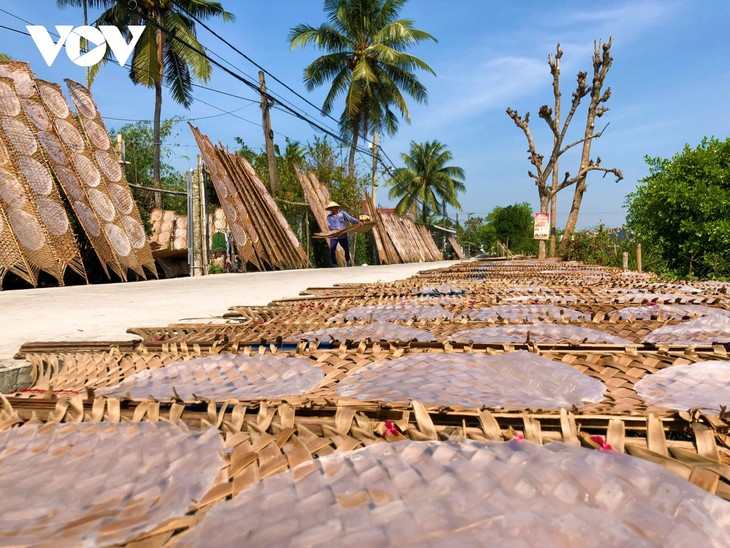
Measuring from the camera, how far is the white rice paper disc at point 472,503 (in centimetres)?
51

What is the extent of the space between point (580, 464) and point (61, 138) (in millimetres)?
8111

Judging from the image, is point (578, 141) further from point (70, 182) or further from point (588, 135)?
point (70, 182)

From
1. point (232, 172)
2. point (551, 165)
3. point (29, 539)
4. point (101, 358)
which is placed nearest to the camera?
point (29, 539)

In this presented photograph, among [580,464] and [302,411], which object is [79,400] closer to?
[302,411]

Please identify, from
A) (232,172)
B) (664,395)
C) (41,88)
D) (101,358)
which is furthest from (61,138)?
(664,395)

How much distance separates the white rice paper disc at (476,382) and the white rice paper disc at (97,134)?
8.06 m

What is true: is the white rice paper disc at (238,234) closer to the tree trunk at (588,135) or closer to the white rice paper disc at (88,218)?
the white rice paper disc at (88,218)

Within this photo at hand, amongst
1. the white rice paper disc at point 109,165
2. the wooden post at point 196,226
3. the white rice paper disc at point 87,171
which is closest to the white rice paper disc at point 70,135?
the white rice paper disc at point 87,171

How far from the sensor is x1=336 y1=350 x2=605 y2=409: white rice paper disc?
933 millimetres

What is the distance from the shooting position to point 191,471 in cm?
67

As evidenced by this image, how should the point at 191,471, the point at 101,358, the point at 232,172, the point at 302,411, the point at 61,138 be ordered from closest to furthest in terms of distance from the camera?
the point at 191,471, the point at 302,411, the point at 101,358, the point at 61,138, the point at 232,172

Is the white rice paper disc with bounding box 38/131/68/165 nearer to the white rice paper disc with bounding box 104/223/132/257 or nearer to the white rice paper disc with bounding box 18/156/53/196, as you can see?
the white rice paper disc with bounding box 18/156/53/196

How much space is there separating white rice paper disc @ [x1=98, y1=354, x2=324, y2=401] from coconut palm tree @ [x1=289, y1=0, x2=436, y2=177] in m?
22.3

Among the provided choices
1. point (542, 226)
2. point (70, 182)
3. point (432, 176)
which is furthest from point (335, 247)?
point (432, 176)
